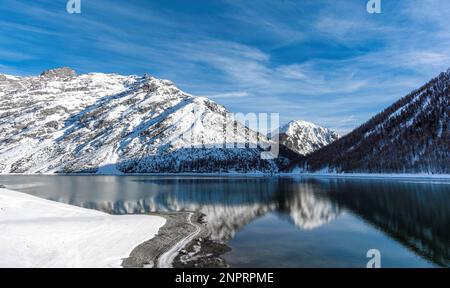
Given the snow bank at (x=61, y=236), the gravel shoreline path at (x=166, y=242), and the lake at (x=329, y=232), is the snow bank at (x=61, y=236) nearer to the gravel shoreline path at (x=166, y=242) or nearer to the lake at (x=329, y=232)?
the gravel shoreline path at (x=166, y=242)

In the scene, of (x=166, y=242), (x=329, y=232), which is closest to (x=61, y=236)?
(x=166, y=242)

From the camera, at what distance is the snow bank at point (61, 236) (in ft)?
88.9

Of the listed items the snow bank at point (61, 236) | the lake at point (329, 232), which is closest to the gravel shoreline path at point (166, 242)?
the snow bank at point (61, 236)

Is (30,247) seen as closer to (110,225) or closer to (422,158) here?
(110,225)

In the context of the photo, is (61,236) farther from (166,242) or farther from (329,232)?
(329,232)

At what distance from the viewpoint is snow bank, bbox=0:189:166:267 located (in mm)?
27094

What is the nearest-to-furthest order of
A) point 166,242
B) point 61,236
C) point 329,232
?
1. point 61,236
2. point 166,242
3. point 329,232

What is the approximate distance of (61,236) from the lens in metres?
33.1

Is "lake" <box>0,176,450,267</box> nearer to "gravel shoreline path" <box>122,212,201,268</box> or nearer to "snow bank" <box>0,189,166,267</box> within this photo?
"gravel shoreline path" <box>122,212,201,268</box>

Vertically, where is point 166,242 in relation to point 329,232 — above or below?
above

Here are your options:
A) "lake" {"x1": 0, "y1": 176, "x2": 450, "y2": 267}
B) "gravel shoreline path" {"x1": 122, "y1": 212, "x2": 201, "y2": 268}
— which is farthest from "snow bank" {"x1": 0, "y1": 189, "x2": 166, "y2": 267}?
"lake" {"x1": 0, "y1": 176, "x2": 450, "y2": 267}
